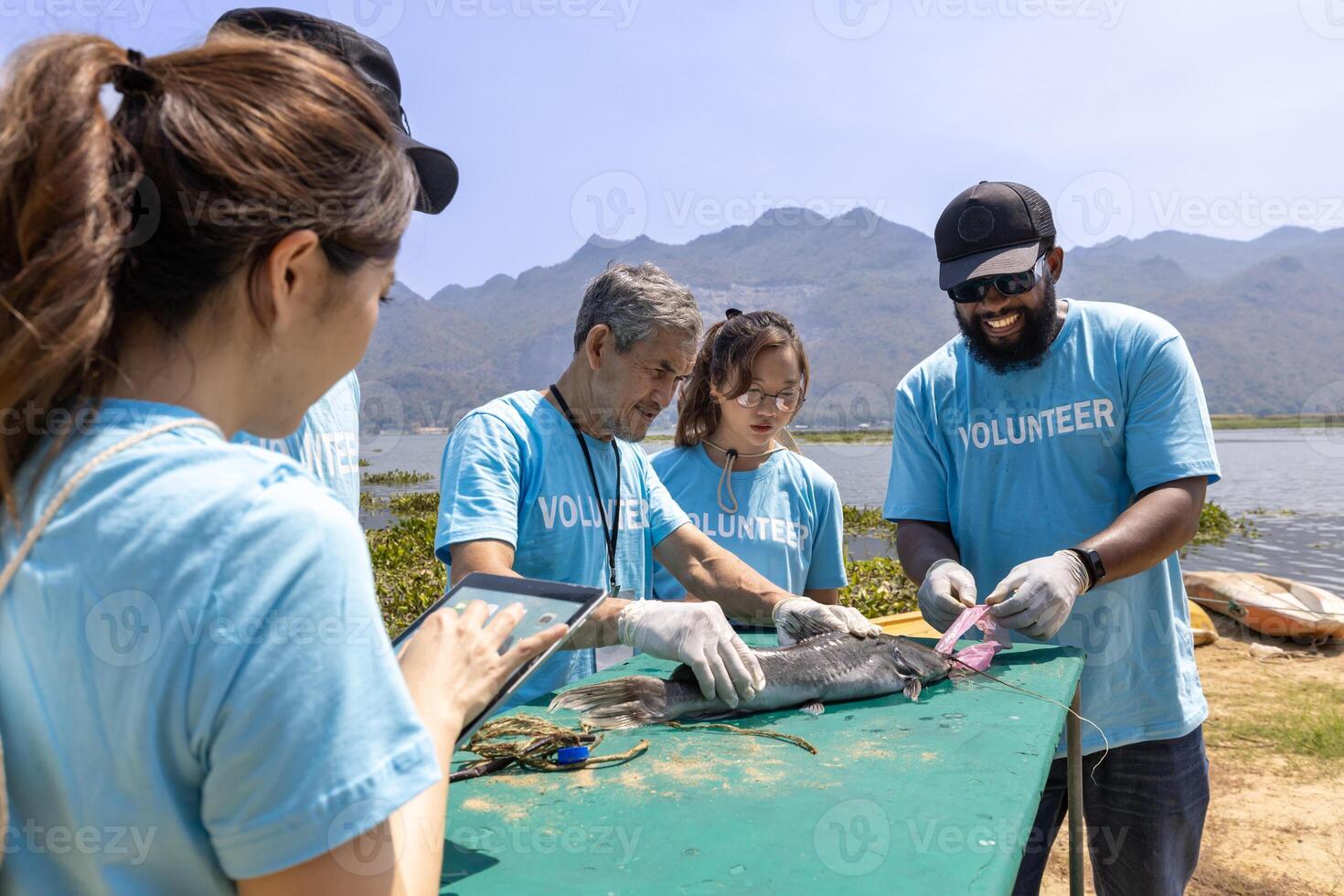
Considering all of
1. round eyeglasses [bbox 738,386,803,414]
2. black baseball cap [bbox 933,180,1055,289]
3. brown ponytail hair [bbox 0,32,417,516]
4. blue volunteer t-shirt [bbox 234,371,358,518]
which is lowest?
blue volunteer t-shirt [bbox 234,371,358,518]

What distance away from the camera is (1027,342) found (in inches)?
133

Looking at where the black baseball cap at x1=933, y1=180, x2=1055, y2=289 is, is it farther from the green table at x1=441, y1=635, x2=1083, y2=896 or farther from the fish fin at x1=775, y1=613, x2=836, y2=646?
the green table at x1=441, y1=635, x2=1083, y2=896

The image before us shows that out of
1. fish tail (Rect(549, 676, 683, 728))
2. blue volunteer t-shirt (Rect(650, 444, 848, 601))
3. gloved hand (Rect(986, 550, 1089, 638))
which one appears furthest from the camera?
blue volunteer t-shirt (Rect(650, 444, 848, 601))

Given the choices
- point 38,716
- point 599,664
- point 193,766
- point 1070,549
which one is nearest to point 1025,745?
point 1070,549

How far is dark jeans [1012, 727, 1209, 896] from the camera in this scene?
2.99 meters

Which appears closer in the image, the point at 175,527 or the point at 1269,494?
the point at 175,527

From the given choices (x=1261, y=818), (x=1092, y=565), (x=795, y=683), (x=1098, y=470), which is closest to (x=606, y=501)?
(x=795, y=683)

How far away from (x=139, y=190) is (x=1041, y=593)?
9.22ft

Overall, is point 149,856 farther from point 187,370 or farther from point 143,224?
point 143,224

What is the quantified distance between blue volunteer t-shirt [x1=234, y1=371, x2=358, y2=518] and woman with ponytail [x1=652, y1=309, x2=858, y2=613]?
1.61m

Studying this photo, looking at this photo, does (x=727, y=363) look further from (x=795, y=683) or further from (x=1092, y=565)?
(x=795, y=683)

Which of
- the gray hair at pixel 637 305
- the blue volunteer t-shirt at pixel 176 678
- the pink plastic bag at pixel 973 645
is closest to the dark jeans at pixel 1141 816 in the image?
the pink plastic bag at pixel 973 645

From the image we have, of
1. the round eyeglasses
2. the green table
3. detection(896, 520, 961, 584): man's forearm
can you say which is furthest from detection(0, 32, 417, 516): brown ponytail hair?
the round eyeglasses

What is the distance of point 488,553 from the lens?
2.67 meters
